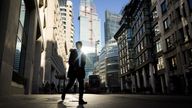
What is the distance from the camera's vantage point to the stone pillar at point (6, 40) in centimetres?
995

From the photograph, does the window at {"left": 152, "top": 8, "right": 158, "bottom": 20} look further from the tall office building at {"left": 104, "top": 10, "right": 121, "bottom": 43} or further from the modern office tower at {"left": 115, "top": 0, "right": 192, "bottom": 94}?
the tall office building at {"left": 104, "top": 10, "right": 121, "bottom": 43}

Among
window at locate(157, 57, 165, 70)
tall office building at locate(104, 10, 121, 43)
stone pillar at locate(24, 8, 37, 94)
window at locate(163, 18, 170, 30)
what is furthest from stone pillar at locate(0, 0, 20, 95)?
tall office building at locate(104, 10, 121, 43)

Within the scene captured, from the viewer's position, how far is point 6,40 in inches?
407

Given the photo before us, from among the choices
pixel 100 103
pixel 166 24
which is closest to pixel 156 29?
pixel 166 24

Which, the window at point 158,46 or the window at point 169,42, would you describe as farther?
the window at point 158,46

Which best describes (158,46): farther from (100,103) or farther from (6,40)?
(100,103)

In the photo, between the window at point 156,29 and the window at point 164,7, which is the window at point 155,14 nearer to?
the window at point 156,29

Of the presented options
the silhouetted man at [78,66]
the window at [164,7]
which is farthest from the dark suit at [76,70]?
the window at [164,7]

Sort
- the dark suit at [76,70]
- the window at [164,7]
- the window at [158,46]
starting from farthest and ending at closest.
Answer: the window at [158,46] → the window at [164,7] → the dark suit at [76,70]

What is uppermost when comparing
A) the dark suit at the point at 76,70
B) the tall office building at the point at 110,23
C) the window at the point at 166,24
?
the tall office building at the point at 110,23

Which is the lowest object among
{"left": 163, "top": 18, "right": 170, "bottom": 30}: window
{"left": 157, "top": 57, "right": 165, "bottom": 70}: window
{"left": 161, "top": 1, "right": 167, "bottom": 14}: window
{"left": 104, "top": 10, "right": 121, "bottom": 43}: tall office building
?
{"left": 157, "top": 57, "right": 165, "bottom": 70}: window

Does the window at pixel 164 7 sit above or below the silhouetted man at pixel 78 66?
above

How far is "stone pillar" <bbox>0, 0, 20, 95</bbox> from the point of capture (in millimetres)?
9953

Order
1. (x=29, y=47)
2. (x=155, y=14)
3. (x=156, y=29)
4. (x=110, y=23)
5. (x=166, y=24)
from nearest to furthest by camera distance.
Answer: (x=29, y=47) < (x=166, y=24) < (x=156, y=29) < (x=155, y=14) < (x=110, y=23)
